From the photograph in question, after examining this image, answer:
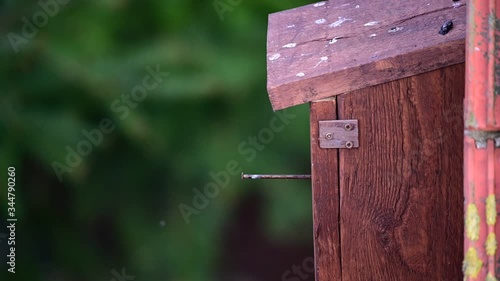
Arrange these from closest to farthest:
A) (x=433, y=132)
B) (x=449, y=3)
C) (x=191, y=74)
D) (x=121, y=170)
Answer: (x=433, y=132), (x=449, y=3), (x=191, y=74), (x=121, y=170)

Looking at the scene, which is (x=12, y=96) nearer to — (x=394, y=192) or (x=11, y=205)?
(x=11, y=205)

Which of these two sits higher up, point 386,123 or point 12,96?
point 12,96

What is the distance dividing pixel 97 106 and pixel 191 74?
58 centimetres

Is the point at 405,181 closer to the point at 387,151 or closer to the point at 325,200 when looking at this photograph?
the point at 387,151

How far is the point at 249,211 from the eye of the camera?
478cm

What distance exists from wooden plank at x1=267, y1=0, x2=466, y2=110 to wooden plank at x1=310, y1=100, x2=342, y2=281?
0.06 metres

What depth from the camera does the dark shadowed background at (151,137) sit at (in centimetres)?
446

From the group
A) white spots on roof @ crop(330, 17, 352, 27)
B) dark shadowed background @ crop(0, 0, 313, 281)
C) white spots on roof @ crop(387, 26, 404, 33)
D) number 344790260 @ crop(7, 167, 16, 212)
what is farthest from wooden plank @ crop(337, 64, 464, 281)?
number 344790260 @ crop(7, 167, 16, 212)

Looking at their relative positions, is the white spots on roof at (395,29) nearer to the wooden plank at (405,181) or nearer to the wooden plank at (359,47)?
A: the wooden plank at (359,47)

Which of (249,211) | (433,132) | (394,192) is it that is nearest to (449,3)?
(433,132)

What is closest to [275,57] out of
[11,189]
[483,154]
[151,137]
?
[483,154]

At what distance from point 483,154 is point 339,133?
733mm

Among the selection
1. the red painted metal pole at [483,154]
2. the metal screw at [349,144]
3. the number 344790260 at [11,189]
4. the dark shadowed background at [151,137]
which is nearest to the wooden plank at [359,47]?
the metal screw at [349,144]

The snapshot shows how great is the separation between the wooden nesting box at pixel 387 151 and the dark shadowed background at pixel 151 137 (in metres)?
2.10
